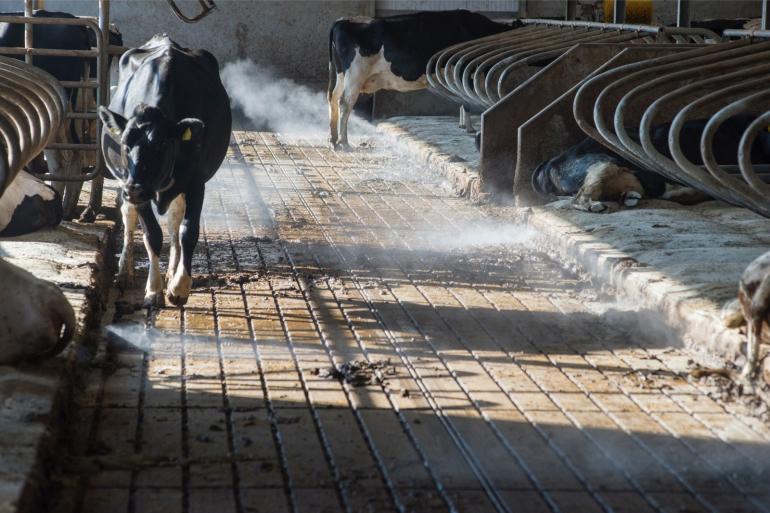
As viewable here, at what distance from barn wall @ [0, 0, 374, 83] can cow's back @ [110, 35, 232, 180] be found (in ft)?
37.0

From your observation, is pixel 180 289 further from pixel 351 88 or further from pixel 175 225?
pixel 351 88

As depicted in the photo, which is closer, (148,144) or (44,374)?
(44,374)

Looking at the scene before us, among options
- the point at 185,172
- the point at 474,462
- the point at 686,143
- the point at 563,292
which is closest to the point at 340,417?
the point at 474,462

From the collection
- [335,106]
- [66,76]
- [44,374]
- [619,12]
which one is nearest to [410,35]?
[335,106]

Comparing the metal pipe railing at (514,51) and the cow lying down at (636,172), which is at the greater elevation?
the metal pipe railing at (514,51)

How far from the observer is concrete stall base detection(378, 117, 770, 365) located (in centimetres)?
611

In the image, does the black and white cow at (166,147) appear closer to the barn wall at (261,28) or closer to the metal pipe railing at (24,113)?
the metal pipe railing at (24,113)

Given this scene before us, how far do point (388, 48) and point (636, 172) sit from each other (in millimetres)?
7232

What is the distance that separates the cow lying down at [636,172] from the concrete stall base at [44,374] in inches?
149

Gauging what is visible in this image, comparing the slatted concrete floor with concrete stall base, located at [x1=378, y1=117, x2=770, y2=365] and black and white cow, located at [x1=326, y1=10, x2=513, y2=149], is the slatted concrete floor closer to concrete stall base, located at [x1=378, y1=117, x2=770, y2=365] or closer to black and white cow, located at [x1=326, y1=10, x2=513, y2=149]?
concrete stall base, located at [x1=378, y1=117, x2=770, y2=365]

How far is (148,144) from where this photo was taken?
6.41 metres

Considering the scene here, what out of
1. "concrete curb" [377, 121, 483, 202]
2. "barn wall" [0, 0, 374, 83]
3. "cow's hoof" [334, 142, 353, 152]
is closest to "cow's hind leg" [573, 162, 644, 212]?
"concrete curb" [377, 121, 483, 202]

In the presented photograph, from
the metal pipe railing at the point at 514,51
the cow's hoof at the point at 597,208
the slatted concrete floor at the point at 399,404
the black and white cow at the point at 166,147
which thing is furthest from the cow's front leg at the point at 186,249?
the metal pipe railing at the point at 514,51

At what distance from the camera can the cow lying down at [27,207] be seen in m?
7.74
